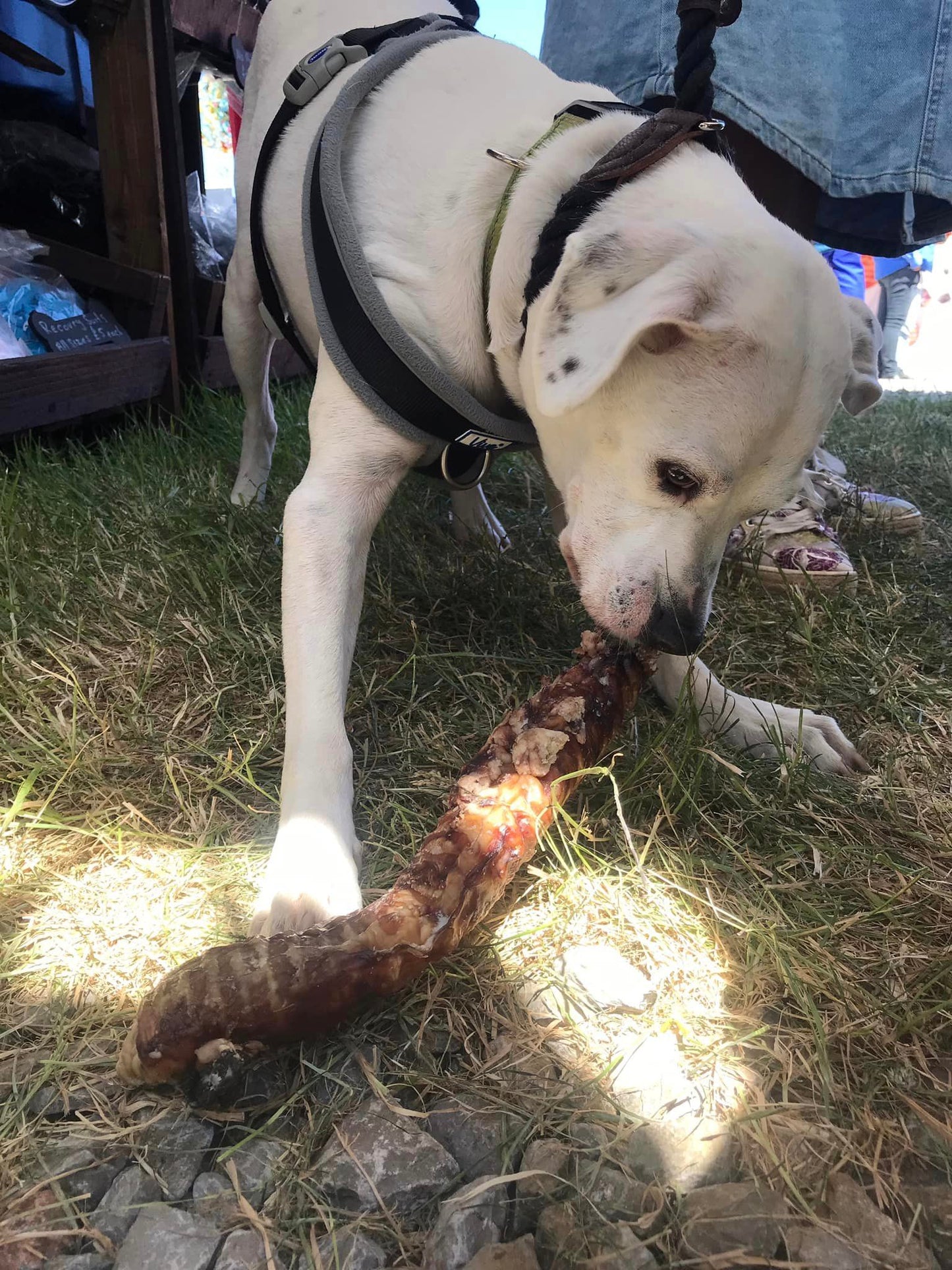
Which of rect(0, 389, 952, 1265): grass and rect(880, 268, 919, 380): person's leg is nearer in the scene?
rect(0, 389, 952, 1265): grass

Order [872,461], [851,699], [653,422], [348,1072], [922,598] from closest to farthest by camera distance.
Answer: [348,1072] → [653,422] → [851,699] → [922,598] → [872,461]

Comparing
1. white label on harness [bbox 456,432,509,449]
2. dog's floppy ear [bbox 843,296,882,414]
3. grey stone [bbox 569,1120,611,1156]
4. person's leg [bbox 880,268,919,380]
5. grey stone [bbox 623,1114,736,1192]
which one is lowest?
person's leg [bbox 880,268,919,380]

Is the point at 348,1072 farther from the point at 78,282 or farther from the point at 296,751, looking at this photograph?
the point at 78,282

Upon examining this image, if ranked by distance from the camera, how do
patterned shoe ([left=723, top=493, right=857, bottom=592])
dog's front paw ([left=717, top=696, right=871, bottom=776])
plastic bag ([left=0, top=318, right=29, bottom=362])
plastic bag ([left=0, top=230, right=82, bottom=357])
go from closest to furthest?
dog's front paw ([left=717, top=696, right=871, bottom=776])
patterned shoe ([left=723, top=493, right=857, bottom=592])
plastic bag ([left=0, top=318, right=29, bottom=362])
plastic bag ([left=0, top=230, right=82, bottom=357])

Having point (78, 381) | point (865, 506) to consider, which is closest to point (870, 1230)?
point (865, 506)

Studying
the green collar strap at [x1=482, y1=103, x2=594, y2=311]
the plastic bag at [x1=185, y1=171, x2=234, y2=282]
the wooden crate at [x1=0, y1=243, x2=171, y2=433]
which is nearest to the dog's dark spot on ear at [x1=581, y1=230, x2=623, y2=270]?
the green collar strap at [x1=482, y1=103, x2=594, y2=311]

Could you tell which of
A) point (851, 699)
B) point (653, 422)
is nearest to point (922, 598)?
point (851, 699)

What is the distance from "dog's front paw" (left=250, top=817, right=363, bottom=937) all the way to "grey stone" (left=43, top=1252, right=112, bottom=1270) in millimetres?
350

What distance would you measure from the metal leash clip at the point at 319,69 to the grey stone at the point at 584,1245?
1.91m

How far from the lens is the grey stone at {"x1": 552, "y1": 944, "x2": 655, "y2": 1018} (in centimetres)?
99

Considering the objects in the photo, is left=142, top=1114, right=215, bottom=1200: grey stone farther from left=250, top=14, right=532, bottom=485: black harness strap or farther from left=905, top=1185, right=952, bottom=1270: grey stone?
left=250, top=14, right=532, bottom=485: black harness strap

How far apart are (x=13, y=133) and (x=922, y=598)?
314 centimetres

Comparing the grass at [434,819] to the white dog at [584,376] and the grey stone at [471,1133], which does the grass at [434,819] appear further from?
A: the white dog at [584,376]

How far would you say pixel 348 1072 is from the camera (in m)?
0.91
